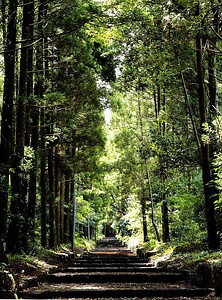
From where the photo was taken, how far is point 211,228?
10320 mm

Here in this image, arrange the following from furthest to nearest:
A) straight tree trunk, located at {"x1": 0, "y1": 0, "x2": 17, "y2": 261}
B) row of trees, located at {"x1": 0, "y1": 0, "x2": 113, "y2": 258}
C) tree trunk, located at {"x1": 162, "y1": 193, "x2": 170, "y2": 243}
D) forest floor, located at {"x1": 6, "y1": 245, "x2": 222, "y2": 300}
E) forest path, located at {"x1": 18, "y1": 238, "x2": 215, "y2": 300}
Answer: tree trunk, located at {"x1": 162, "y1": 193, "x2": 170, "y2": 243}, row of trees, located at {"x1": 0, "y1": 0, "x2": 113, "y2": 258}, forest floor, located at {"x1": 6, "y1": 245, "x2": 222, "y2": 300}, straight tree trunk, located at {"x1": 0, "y1": 0, "x2": 17, "y2": 261}, forest path, located at {"x1": 18, "y1": 238, "x2": 215, "y2": 300}

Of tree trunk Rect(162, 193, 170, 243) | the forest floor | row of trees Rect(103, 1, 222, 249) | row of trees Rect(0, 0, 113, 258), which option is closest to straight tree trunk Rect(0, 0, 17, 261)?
row of trees Rect(0, 0, 113, 258)

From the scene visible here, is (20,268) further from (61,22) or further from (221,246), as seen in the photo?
(61,22)

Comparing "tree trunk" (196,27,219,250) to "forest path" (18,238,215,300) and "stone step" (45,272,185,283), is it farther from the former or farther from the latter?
"stone step" (45,272,185,283)

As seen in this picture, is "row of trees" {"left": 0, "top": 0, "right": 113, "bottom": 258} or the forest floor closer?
the forest floor

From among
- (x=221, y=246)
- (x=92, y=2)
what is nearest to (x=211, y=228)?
(x=221, y=246)

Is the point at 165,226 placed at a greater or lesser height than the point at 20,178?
lesser

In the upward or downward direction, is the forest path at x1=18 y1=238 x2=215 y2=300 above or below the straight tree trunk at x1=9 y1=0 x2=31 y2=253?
below

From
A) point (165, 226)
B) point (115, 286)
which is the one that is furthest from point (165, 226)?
point (115, 286)

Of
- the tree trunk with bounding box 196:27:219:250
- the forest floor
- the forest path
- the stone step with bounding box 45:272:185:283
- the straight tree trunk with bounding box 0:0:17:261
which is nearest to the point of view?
the forest path

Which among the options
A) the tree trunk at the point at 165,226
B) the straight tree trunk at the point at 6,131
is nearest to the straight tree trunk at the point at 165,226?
the tree trunk at the point at 165,226

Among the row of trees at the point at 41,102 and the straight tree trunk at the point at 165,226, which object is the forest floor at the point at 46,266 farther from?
the straight tree trunk at the point at 165,226

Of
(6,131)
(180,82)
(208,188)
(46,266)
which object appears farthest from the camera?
(180,82)

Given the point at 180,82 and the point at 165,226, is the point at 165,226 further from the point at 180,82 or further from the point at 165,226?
the point at 180,82
